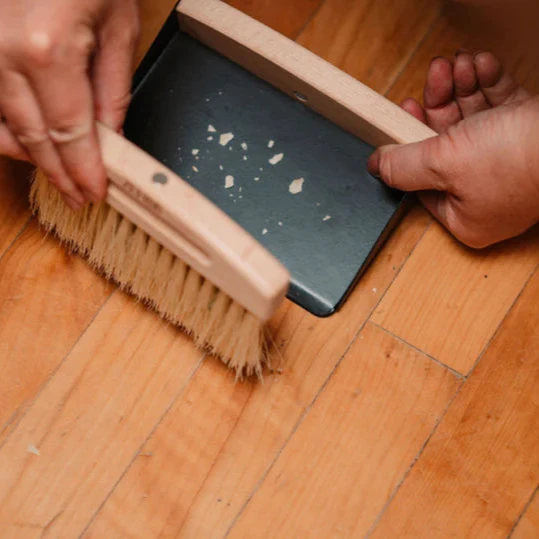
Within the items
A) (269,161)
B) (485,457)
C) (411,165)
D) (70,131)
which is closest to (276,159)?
(269,161)

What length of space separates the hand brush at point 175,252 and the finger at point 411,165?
207mm

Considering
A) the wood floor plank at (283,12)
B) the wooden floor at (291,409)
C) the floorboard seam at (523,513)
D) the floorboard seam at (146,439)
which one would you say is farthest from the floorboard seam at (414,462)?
the wood floor plank at (283,12)

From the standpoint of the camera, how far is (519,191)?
774mm

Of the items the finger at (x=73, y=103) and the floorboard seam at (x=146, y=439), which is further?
the floorboard seam at (x=146, y=439)

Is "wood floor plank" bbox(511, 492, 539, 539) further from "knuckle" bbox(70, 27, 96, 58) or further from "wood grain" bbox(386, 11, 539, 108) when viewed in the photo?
"knuckle" bbox(70, 27, 96, 58)

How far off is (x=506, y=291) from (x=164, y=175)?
1.37 ft

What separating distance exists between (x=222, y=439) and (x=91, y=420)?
0.44 feet

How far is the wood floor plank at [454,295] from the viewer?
85 cm

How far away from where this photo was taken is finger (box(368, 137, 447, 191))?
0.76 m

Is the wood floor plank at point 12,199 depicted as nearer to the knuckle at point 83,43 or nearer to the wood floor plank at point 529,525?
the knuckle at point 83,43

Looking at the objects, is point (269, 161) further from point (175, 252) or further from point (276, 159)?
point (175, 252)

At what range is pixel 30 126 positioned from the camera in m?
0.65

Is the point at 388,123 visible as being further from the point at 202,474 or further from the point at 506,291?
the point at 202,474

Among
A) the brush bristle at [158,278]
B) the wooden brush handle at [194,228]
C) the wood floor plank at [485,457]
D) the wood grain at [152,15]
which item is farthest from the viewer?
the wood grain at [152,15]
